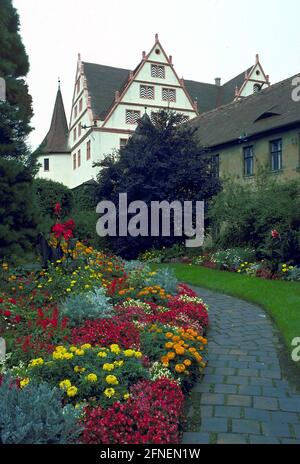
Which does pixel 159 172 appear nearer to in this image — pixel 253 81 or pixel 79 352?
pixel 79 352

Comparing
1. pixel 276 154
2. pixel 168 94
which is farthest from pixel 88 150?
pixel 276 154

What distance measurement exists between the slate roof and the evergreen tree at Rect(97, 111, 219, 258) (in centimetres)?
1602

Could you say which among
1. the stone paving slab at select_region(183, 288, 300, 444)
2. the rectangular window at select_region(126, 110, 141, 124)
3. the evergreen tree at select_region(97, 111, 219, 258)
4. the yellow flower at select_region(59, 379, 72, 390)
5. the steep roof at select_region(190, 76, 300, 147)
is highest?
the rectangular window at select_region(126, 110, 141, 124)

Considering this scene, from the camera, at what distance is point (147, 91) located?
115ft

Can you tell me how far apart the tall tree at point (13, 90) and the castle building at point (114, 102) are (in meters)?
16.4

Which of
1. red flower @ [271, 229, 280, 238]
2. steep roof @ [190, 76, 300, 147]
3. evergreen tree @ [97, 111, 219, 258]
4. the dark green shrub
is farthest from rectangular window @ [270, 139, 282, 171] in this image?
red flower @ [271, 229, 280, 238]

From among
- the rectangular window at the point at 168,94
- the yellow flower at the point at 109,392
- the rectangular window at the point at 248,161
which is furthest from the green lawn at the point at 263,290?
the rectangular window at the point at 168,94

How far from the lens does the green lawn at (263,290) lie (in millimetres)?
7554

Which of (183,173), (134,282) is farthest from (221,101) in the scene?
(134,282)

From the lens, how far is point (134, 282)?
30.5 ft

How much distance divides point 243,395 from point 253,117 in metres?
21.4

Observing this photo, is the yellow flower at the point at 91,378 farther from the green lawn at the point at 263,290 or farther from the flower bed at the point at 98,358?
the green lawn at the point at 263,290

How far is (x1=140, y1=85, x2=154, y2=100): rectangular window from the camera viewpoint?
3472 cm

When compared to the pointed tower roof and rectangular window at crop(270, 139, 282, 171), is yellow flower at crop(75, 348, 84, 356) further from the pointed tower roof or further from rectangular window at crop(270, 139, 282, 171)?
the pointed tower roof
